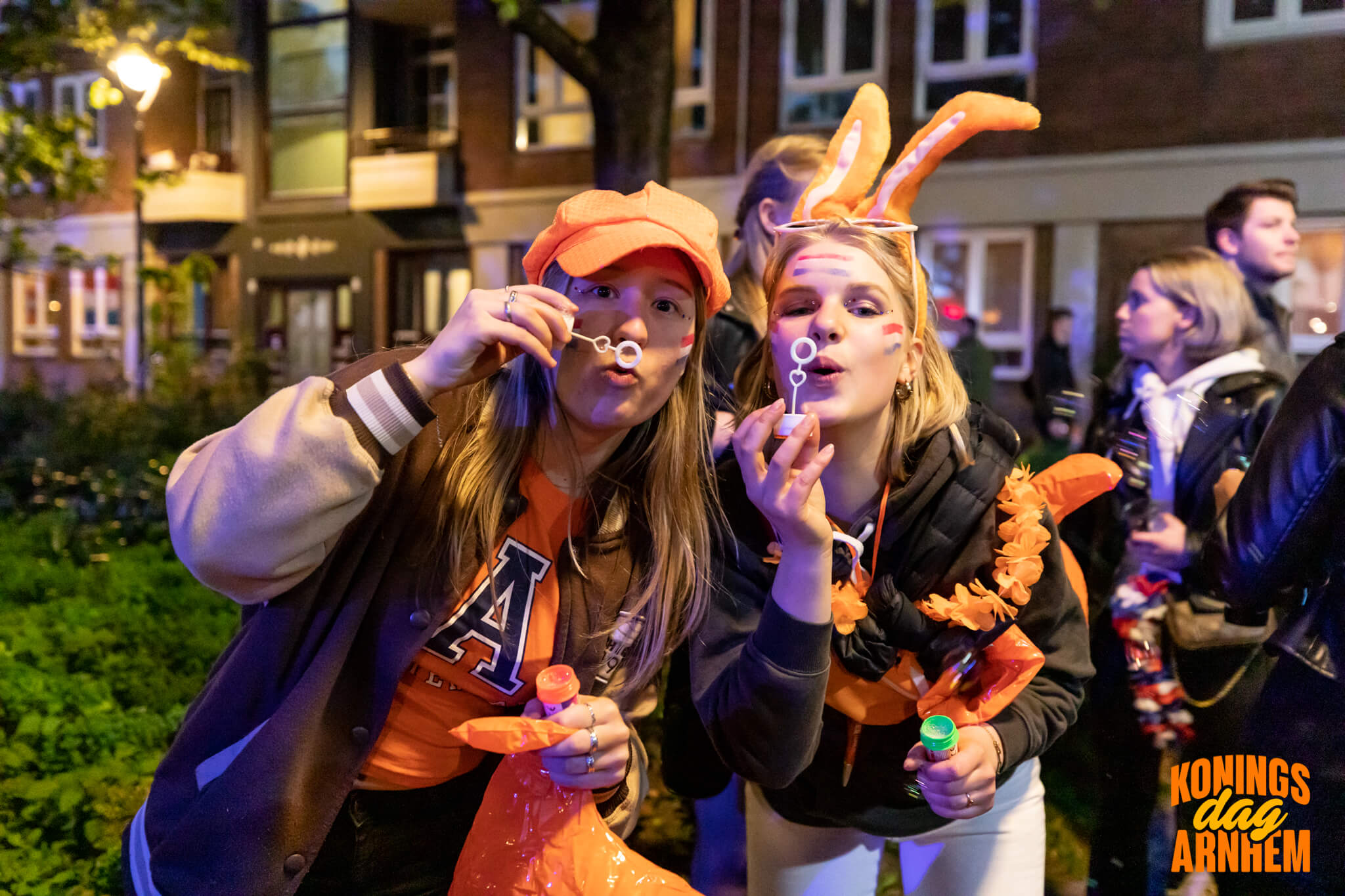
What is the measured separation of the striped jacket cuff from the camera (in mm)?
1296

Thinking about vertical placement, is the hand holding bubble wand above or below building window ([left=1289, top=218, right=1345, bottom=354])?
below

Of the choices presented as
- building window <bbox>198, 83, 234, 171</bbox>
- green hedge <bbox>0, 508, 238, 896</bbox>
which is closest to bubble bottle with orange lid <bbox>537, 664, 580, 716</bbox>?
green hedge <bbox>0, 508, 238, 896</bbox>

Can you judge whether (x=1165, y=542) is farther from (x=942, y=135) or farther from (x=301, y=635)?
(x=301, y=635)

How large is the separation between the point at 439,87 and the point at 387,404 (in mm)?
9615

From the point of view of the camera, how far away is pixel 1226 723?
2.31 meters

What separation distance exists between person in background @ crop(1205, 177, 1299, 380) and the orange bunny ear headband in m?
1.62

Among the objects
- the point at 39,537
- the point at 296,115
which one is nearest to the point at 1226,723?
the point at 39,537

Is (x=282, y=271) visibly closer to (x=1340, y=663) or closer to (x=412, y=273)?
(x=412, y=273)

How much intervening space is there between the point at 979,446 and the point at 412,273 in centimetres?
945

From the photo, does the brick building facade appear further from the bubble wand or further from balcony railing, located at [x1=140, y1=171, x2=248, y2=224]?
the bubble wand

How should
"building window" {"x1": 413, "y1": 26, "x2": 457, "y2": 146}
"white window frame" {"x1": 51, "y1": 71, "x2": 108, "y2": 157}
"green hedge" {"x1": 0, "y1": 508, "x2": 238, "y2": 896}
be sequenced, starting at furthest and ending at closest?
"building window" {"x1": 413, "y1": 26, "x2": 457, "y2": 146} → "white window frame" {"x1": 51, "y1": 71, "x2": 108, "y2": 157} → "green hedge" {"x1": 0, "y1": 508, "x2": 238, "y2": 896}

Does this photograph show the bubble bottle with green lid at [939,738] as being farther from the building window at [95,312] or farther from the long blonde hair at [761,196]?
the building window at [95,312]

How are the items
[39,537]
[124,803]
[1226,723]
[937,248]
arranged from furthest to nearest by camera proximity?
1. [937,248]
2. [39,537]
3. [124,803]
4. [1226,723]

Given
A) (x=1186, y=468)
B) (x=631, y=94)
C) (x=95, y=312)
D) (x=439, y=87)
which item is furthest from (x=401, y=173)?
(x=1186, y=468)
